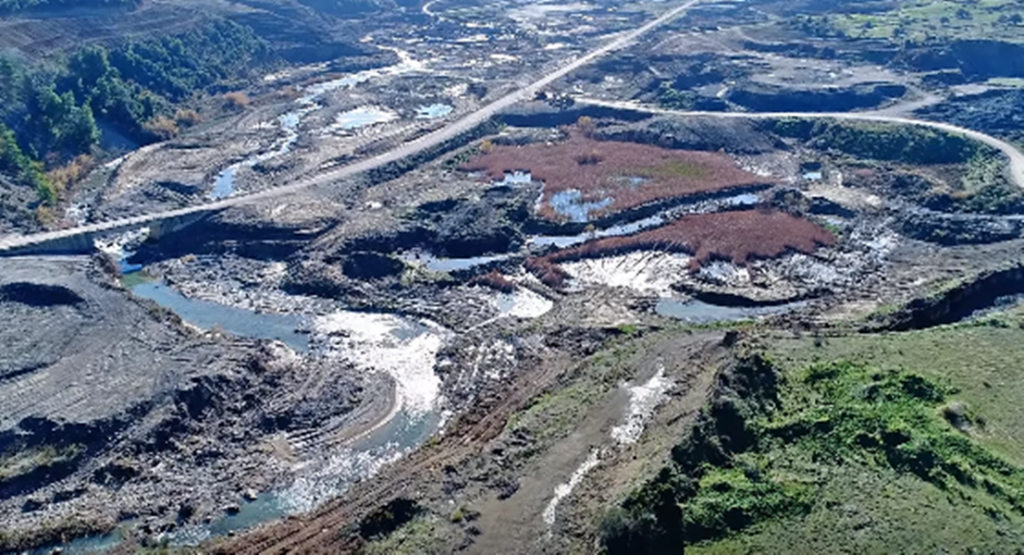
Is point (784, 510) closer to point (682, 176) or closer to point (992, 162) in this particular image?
point (682, 176)

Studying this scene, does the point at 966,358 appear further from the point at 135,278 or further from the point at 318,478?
the point at 135,278

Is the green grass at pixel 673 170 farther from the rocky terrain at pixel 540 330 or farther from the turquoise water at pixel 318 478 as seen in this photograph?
the turquoise water at pixel 318 478

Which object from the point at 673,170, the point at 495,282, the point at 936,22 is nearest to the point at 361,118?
the point at 673,170

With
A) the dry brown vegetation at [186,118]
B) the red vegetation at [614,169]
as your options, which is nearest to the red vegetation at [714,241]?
the red vegetation at [614,169]

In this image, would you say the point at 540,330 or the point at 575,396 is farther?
the point at 540,330

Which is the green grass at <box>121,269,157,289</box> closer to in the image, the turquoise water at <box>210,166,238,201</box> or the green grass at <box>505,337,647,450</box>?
the turquoise water at <box>210,166,238,201</box>

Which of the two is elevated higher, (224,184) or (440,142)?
(440,142)

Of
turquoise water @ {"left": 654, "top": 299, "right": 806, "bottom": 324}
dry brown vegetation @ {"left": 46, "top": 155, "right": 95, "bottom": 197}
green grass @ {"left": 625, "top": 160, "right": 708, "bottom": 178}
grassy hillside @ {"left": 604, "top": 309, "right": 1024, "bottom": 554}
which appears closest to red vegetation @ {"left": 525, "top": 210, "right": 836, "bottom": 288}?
turquoise water @ {"left": 654, "top": 299, "right": 806, "bottom": 324}
